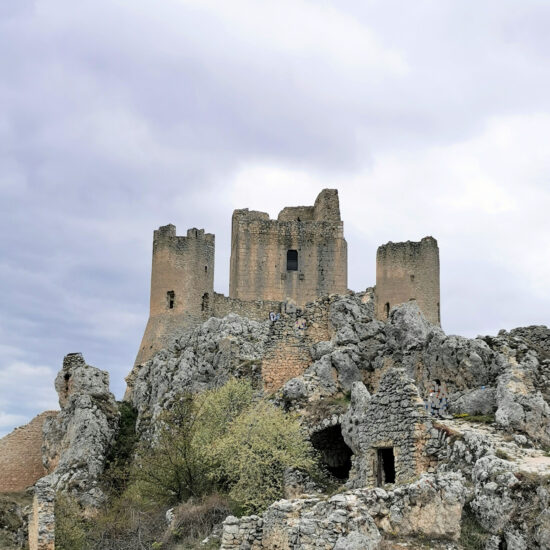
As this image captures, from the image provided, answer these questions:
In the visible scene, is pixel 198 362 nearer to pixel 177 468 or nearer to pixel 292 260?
pixel 177 468

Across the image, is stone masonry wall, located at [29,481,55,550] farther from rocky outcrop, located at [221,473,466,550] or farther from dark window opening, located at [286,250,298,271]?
dark window opening, located at [286,250,298,271]

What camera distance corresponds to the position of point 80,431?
33469 mm

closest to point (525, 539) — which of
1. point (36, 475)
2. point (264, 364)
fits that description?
point (264, 364)

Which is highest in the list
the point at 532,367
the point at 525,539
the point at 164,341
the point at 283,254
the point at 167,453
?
the point at 283,254

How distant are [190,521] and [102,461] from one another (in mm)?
14458

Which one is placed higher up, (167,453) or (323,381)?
(323,381)

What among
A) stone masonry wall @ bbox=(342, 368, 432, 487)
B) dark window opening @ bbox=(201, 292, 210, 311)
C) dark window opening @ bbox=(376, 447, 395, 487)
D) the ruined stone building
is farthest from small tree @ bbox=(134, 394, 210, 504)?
dark window opening @ bbox=(201, 292, 210, 311)

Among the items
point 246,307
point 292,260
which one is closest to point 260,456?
point 246,307

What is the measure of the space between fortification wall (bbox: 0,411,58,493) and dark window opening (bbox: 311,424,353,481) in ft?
54.3

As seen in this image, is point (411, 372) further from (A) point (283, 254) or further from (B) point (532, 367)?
(A) point (283, 254)

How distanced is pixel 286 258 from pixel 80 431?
55.1 feet

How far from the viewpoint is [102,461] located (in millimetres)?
32562

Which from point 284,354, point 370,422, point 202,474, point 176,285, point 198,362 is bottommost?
point 202,474

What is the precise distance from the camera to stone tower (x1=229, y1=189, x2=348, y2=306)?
4534cm
